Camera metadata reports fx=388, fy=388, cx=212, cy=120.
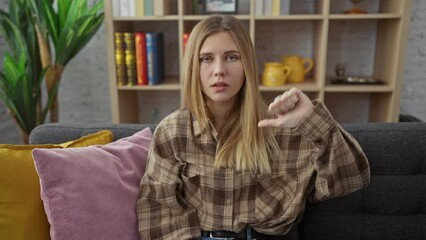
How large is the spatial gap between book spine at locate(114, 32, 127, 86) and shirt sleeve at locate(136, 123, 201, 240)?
116 cm

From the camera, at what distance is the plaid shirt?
42.9 inches

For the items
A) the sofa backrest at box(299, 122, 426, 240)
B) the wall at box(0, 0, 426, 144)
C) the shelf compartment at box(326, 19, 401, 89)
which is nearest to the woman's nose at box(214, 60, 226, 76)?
the sofa backrest at box(299, 122, 426, 240)

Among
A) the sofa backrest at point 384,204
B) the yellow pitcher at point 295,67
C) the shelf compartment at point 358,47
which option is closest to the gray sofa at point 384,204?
the sofa backrest at point 384,204

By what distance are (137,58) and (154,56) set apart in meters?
0.10

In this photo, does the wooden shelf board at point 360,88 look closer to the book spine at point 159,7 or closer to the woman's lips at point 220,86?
the book spine at point 159,7

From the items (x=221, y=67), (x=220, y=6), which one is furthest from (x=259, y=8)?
(x=221, y=67)

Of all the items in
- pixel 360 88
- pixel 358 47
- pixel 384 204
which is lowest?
pixel 384 204

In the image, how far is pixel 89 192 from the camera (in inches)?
39.7

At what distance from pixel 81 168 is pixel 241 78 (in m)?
0.50

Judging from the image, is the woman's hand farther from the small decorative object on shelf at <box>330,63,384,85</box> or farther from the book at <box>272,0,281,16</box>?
the small decorative object on shelf at <box>330,63,384,85</box>

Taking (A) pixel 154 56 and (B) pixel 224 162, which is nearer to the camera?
(B) pixel 224 162

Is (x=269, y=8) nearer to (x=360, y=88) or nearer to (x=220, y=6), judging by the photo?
(x=220, y=6)

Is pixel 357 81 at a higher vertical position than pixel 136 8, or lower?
lower

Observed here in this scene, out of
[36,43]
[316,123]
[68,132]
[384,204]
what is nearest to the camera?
[316,123]
